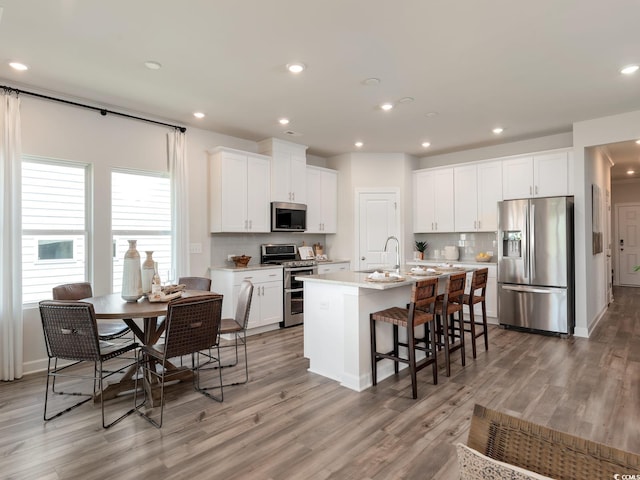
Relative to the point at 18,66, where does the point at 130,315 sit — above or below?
below

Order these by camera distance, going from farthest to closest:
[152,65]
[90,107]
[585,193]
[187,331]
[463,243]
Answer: [463,243] → [585,193] → [90,107] → [152,65] → [187,331]

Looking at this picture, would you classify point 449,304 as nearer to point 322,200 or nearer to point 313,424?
point 313,424

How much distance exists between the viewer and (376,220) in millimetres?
6402

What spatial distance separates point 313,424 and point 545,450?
1.99m

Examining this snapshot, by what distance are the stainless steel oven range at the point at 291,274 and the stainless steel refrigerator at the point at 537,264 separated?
2.74 m

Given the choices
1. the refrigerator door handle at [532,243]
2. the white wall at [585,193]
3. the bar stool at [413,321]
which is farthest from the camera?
the refrigerator door handle at [532,243]

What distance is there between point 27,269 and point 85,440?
214cm

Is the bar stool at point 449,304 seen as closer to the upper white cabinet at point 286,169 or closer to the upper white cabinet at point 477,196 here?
the upper white cabinet at point 477,196

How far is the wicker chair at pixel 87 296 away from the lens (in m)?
3.21

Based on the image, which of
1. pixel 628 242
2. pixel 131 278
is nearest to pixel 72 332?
pixel 131 278

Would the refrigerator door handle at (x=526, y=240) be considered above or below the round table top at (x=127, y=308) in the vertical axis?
above

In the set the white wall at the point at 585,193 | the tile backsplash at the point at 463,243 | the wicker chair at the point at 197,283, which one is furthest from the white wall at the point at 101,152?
the white wall at the point at 585,193

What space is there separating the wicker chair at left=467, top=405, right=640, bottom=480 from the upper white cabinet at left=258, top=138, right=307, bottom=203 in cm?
481

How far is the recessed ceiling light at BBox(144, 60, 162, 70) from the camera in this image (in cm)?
308
